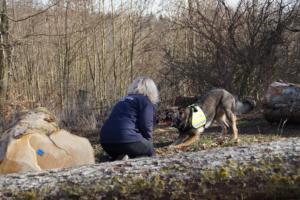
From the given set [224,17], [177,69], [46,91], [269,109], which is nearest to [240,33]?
[224,17]

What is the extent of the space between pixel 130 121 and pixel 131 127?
76mm

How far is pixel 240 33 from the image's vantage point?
14.1 m

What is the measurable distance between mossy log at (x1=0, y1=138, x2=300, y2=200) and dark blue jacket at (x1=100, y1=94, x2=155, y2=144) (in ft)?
6.04

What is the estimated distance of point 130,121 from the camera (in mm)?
6352

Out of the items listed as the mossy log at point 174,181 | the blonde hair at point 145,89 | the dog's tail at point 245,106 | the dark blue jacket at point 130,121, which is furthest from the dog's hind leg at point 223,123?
the mossy log at point 174,181

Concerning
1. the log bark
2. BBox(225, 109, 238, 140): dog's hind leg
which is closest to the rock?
BBox(225, 109, 238, 140): dog's hind leg

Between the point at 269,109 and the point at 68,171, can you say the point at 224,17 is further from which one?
Answer: the point at 68,171

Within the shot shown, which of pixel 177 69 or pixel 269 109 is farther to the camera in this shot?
pixel 177 69

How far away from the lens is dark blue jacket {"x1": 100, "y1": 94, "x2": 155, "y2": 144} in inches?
249

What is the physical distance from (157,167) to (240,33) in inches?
404

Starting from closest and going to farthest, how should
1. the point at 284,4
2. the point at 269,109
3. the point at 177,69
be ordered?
the point at 269,109
the point at 284,4
the point at 177,69

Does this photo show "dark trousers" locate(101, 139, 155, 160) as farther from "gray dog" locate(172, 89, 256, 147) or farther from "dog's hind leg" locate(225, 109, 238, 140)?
"dog's hind leg" locate(225, 109, 238, 140)

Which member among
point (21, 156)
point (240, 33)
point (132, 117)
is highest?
point (240, 33)

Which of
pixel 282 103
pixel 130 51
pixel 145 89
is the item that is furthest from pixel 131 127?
pixel 130 51
